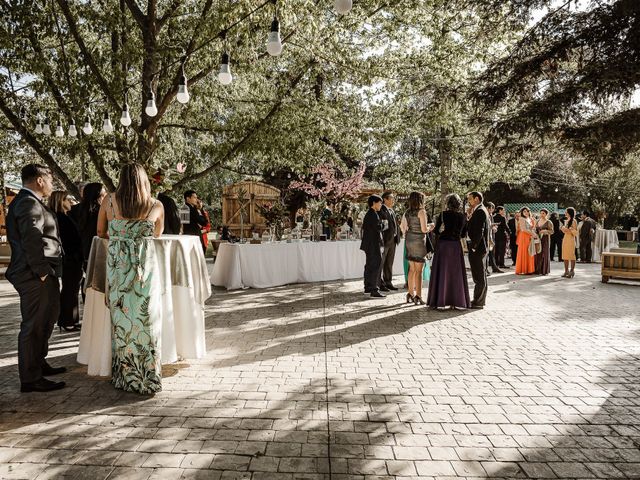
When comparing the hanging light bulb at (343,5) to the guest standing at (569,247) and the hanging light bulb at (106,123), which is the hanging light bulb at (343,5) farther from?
the guest standing at (569,247)

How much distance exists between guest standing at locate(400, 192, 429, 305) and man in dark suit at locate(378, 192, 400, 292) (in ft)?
3.49

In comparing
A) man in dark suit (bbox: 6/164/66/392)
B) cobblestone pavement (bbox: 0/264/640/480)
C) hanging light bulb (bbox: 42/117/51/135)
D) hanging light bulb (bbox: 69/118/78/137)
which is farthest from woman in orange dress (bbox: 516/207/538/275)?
man in dark suit (bbox: 6/164/66/392)

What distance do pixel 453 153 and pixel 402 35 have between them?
10.4 m

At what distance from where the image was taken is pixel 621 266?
1202 cm

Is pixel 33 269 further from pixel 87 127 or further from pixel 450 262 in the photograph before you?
pixel 450 262

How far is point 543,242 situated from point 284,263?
762 centimetres

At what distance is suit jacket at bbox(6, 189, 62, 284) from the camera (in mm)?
4191

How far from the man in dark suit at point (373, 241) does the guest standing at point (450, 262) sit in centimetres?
129

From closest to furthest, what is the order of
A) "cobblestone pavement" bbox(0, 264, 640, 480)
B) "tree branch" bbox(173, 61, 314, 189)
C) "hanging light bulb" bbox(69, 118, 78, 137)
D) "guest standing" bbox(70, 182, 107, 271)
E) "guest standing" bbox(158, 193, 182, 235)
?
1. "cobblestone pavement" bbox(0, 264, 640, 480)
2. "guest standing" bbox(70, 182, 107, 271)
3. "guest standing" bbox(158, 193, 182, 235)
4. "hanging light bulb" bbox(69, 118, 78, 137)
5. "tree branch" bbox(173, 61, 314, 189)

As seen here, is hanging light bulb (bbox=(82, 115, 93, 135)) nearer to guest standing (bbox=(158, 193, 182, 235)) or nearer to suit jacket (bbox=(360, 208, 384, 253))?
guest standing (bbox=(158, 193, 182, 235))

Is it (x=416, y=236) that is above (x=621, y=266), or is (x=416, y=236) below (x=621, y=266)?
above

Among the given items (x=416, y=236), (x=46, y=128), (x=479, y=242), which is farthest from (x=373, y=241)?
(x=46, y=128)

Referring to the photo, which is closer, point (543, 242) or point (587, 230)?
point (543, 242)

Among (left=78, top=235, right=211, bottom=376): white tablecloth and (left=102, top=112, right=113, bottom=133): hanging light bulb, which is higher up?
(left=102, top=112, right=113, bottom=133): hanging light bulb
